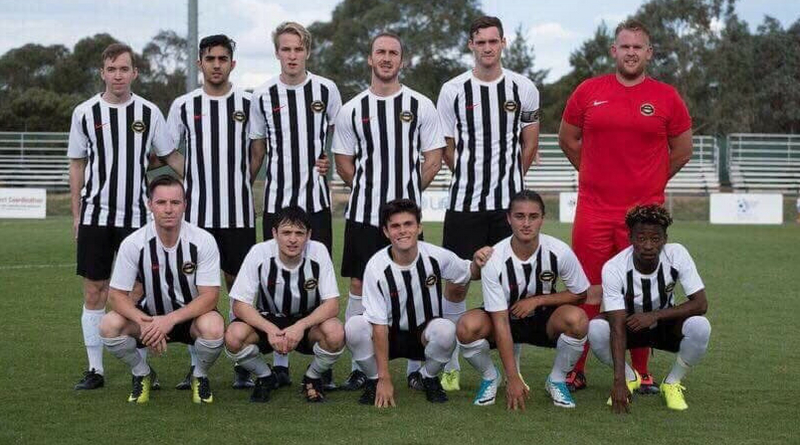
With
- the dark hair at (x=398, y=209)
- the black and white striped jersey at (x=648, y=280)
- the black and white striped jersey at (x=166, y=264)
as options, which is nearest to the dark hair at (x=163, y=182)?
the black and white striped jersey at (x=166, y=264)

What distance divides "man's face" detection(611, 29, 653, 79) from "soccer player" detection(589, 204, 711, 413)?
2.41 feet

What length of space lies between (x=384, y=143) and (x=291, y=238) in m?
0.81

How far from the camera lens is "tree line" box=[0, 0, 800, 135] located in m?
38.8

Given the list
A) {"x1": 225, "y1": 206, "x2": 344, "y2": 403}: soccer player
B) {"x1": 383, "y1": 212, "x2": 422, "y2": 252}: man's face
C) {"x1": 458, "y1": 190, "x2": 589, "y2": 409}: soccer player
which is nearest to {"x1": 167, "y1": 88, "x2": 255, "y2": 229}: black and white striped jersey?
{"x1": 225, "y1": 206, "x2": 344, "y2": 403}: soccer player

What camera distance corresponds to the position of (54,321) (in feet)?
25.5

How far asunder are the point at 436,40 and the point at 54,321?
33629 mm

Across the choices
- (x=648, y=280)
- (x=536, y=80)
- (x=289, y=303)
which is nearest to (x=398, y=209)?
(x=289, y=303)

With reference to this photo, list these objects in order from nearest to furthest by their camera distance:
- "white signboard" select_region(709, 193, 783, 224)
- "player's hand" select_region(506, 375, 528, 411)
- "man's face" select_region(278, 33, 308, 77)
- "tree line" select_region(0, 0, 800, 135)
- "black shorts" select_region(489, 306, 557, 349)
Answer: "player's hand" select_region(506, 375, 528, 411)
"black shorts" select_region(489, 306, 557, 349)
"man's face" select_region(278, 33, 308, 77)
"white signboard" select_region(709, 193, 783, 224)
"tree line" select_region(0, 0, 800, 135)

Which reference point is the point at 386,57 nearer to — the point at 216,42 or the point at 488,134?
the point at 488,134

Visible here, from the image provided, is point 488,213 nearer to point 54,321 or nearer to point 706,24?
point 54,321

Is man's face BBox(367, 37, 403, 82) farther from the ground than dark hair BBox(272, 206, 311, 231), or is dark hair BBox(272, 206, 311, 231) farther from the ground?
man's face BBox(367, 37, 403, 82)

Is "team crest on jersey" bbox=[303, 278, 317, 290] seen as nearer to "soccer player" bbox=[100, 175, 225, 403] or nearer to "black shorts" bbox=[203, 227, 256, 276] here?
"soccer player" bbox=[100, 175, 225, 403]

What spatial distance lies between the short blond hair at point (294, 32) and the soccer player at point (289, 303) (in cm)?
93

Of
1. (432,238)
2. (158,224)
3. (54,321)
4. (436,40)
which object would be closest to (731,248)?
(432,238)
